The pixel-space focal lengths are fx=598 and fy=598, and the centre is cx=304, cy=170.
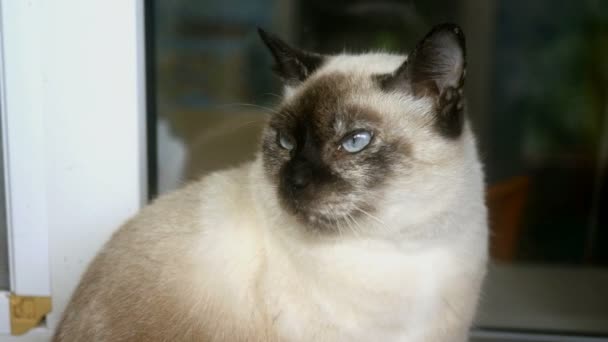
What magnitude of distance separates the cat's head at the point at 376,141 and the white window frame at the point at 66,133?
0.47 metres

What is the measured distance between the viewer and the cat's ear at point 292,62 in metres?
1.20

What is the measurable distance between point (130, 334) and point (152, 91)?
25.4 inches

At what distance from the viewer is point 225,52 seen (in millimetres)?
2258

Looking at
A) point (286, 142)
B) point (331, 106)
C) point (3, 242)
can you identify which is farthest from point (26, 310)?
point (331, 106)

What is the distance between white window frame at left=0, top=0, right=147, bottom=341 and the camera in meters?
1.34

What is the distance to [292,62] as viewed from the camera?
1.23 meters

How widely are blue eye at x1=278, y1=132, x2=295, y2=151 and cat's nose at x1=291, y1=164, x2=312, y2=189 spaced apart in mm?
91

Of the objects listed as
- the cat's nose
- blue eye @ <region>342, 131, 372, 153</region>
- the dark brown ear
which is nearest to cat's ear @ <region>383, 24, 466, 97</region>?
the dark brown ear

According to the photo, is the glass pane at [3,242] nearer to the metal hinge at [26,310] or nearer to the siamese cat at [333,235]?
the metal hinge at [26,310]

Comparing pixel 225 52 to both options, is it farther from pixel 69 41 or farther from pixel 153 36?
pixel 69 41

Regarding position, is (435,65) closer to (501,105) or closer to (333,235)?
(333,235)

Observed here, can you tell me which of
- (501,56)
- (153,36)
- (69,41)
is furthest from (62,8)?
(501,56)

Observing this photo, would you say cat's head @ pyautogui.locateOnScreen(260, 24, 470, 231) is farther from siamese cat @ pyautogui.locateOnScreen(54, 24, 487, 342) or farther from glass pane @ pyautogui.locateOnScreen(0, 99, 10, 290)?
glass pane @ pyautogui.locateOnScreen(0, 99, 10, 290)

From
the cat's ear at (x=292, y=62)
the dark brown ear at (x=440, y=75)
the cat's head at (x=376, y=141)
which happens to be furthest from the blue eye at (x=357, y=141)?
the cat's ear at (x=292, y=62)
